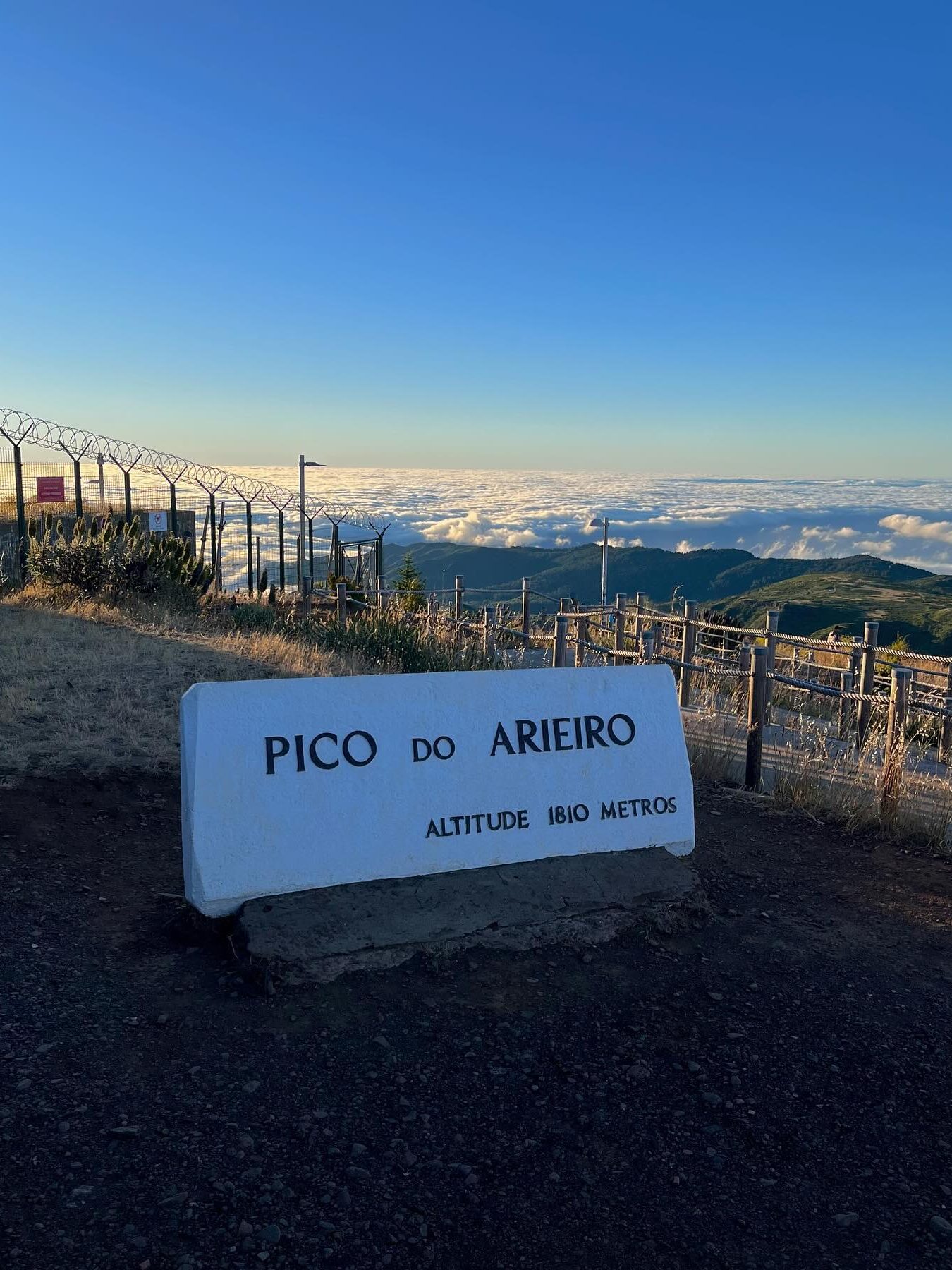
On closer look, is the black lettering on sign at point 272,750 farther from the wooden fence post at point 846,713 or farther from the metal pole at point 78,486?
the metal pole at point 78,486

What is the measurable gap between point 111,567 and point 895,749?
11.6 meters

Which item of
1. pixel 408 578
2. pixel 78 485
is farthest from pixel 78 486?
pixel 408 578

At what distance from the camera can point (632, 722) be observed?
5.13m

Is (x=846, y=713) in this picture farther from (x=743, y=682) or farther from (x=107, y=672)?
(x=107, y=672)

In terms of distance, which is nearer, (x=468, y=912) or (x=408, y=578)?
(x=468, y=912)

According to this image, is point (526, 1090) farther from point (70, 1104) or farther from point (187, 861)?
point (187, 861)

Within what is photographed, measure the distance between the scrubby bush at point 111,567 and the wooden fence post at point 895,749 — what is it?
1072 centimetres

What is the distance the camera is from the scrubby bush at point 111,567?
14.8m

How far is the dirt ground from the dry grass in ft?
6.78

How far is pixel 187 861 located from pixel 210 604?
40.7ft

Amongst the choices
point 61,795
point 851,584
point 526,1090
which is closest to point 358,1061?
point 526,1090

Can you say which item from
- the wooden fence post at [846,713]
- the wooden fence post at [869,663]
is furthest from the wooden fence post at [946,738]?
the wooden fence post at [846,713]

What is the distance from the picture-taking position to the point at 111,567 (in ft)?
49.0

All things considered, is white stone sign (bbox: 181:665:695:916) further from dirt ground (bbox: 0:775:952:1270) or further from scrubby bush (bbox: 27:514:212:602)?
scrubby bush (bbox: 27:514:212:602)
